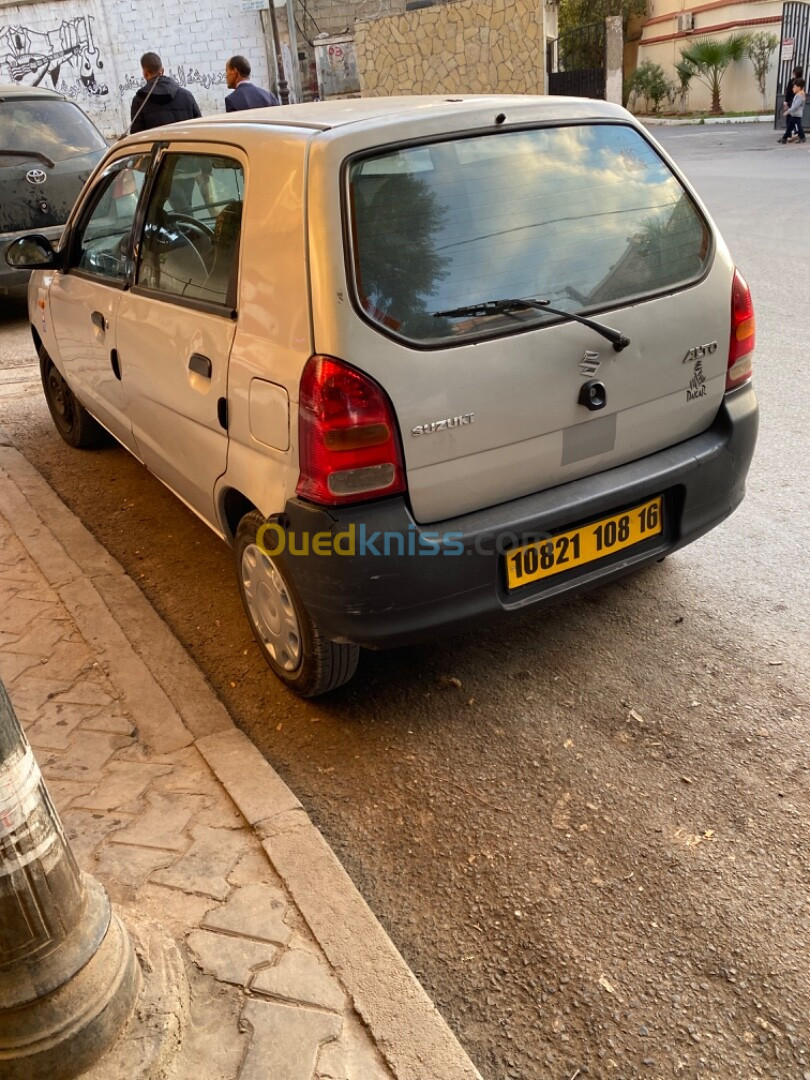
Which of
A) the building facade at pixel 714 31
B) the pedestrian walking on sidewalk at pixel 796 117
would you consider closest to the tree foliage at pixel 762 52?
the building facade at pixel 714 31

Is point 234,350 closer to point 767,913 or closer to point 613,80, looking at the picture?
point 767,913

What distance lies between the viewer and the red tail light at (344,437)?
263 centimetres

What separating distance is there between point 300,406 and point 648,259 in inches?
49.9

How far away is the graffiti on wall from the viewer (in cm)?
2344

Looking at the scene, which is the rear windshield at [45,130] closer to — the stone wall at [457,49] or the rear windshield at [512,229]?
the rear windshield at [512,229]

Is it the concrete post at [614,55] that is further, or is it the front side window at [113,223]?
the concrete post at [614,55]

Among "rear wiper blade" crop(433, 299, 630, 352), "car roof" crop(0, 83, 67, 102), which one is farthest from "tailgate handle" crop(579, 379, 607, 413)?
"car roof" crop(0, 83, 67, 102)

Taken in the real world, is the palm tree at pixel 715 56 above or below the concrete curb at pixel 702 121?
above

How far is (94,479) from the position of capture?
539 cm

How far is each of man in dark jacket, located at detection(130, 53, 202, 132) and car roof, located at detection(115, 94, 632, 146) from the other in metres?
6.57

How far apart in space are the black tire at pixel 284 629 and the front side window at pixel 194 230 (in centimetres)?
82

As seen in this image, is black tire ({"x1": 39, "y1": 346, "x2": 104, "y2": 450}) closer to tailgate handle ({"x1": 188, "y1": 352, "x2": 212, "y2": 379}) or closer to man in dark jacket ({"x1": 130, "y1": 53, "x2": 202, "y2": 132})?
tailgate handle ({"x1": 188, "y1": 352, "x2": 212, "y2": 379})

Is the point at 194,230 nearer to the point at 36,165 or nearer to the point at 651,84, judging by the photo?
the point at 36,165

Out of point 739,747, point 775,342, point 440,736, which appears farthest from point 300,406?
point 775,342
